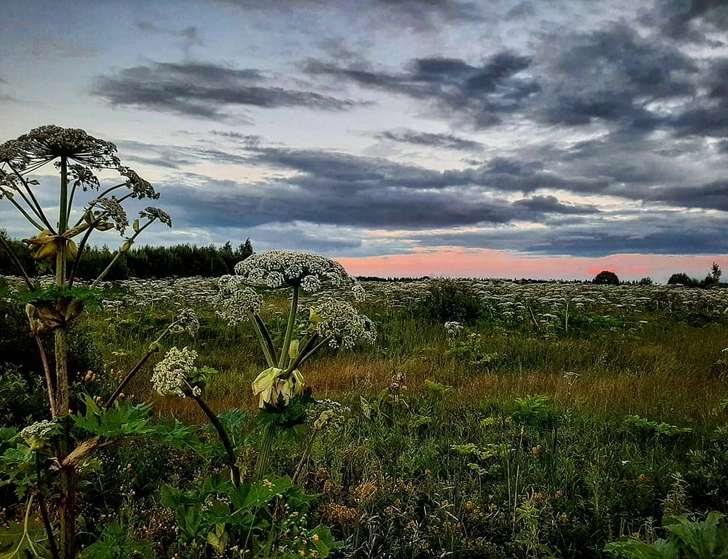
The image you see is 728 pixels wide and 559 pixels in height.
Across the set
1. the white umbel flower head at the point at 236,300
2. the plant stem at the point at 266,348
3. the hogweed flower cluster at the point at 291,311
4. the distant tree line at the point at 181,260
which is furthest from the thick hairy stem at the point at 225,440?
the distant tree line at the point at 181,260

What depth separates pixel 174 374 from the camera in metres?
2.70

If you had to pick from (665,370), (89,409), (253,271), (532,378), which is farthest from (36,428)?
(665,370)

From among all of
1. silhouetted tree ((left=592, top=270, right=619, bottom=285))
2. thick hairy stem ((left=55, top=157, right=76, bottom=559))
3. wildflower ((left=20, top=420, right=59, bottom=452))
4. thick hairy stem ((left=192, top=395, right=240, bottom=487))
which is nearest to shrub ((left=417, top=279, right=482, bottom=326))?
thick hairy stem ((left=192, top=395, right=240, bottom=487))

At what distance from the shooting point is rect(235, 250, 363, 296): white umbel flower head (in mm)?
3230

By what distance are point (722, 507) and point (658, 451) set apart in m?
1.51

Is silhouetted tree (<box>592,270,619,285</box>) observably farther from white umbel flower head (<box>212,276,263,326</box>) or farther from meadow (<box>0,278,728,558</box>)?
white umbel flower head (<box>212,276,263,326</box>)

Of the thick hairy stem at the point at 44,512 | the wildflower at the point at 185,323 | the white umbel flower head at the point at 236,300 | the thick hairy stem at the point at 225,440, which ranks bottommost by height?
the thick hairy stem at the point at 44,512

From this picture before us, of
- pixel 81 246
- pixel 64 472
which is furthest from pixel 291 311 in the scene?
pixel 64 472

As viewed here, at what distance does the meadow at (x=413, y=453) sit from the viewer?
9.83ft

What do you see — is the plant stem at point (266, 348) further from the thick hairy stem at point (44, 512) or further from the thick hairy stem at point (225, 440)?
the thick hairy stem at point (44, 512)

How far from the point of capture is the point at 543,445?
554cm

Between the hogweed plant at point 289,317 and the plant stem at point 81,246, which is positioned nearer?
the plant stem at point 81,246

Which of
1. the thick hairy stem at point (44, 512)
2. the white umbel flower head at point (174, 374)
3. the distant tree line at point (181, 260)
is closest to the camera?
the thick hairy stem at point (44, 512)

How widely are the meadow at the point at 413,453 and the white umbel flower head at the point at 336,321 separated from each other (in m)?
0.21
